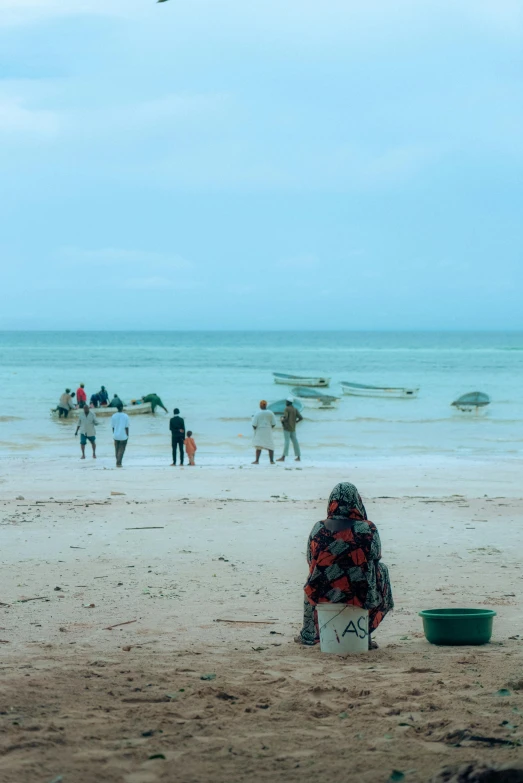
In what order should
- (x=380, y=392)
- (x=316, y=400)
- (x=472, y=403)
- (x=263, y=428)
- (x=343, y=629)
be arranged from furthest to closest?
1. (x=380, y=392)
2. (x=316, y=400)
3. (x=472, y=403)
4. (x=263, y=428)
5. (x=343, y=629)

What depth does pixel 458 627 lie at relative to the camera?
6672 mm

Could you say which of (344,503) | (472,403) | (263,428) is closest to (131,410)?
(472,403)

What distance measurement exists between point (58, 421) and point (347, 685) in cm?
3191

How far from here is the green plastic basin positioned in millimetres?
6621

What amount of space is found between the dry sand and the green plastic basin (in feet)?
0.41

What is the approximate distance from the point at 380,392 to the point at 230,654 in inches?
1752

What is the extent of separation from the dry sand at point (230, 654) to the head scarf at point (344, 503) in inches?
37.6

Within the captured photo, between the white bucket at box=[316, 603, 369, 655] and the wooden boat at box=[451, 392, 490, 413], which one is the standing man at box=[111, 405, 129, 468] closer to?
the white bucket at box=[316, 603, 369, 655]

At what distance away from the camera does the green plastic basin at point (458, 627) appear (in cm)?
662

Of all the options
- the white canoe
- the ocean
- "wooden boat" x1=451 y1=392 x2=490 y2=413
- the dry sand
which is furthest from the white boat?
the dry sand

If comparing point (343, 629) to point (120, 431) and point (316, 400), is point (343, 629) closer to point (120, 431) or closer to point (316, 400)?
point (120, 431)

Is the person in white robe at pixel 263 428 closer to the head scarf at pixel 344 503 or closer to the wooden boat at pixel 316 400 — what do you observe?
the head scarf at pixel 344 503

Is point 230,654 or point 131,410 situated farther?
point 131,410

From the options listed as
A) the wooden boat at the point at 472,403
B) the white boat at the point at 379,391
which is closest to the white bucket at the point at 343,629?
the wooden boat at the point at 472,403
